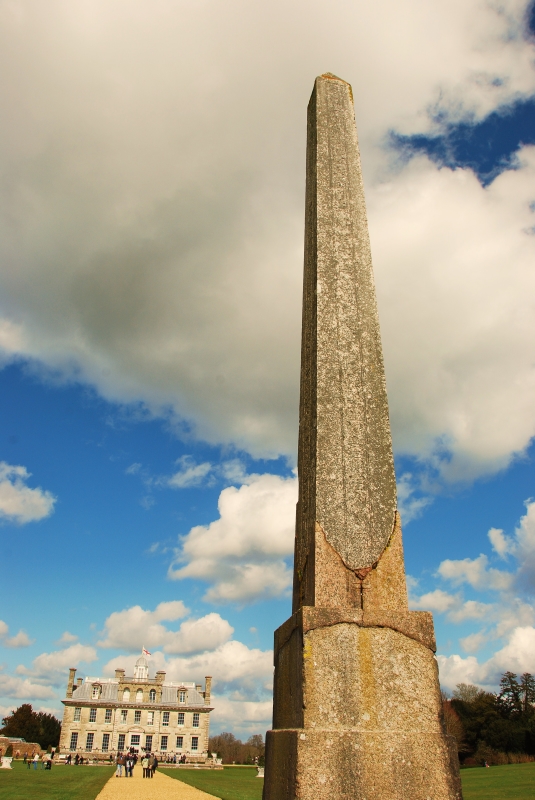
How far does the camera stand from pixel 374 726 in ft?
9.32

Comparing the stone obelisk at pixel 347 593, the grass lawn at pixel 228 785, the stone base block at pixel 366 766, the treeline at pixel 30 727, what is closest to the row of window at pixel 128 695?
the treeline at pixel 30 727

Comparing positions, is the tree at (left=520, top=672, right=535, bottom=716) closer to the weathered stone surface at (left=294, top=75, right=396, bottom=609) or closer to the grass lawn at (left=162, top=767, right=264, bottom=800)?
the grass lawn at (left=162, top=767, right=264, bottom=800)

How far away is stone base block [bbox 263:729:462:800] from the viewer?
2.61m

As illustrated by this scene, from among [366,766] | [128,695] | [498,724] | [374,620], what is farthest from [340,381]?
[128,695]

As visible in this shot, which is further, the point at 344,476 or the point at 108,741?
the point at 108,741

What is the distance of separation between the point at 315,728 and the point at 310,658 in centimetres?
32

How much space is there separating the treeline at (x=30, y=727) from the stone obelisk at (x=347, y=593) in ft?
277

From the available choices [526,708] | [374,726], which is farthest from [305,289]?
[526,708]

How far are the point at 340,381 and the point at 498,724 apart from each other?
1962 inches

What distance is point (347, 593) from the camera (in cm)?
331

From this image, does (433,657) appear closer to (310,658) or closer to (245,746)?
(310,658)

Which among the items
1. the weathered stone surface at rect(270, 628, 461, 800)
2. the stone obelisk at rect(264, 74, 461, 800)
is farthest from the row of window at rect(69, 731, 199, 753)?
the weathered stone surface at rect(270, 628, 461, 800)

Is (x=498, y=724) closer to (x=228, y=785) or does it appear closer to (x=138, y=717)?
(x=228, y=785)

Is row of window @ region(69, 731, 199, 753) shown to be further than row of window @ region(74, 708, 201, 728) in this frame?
No
